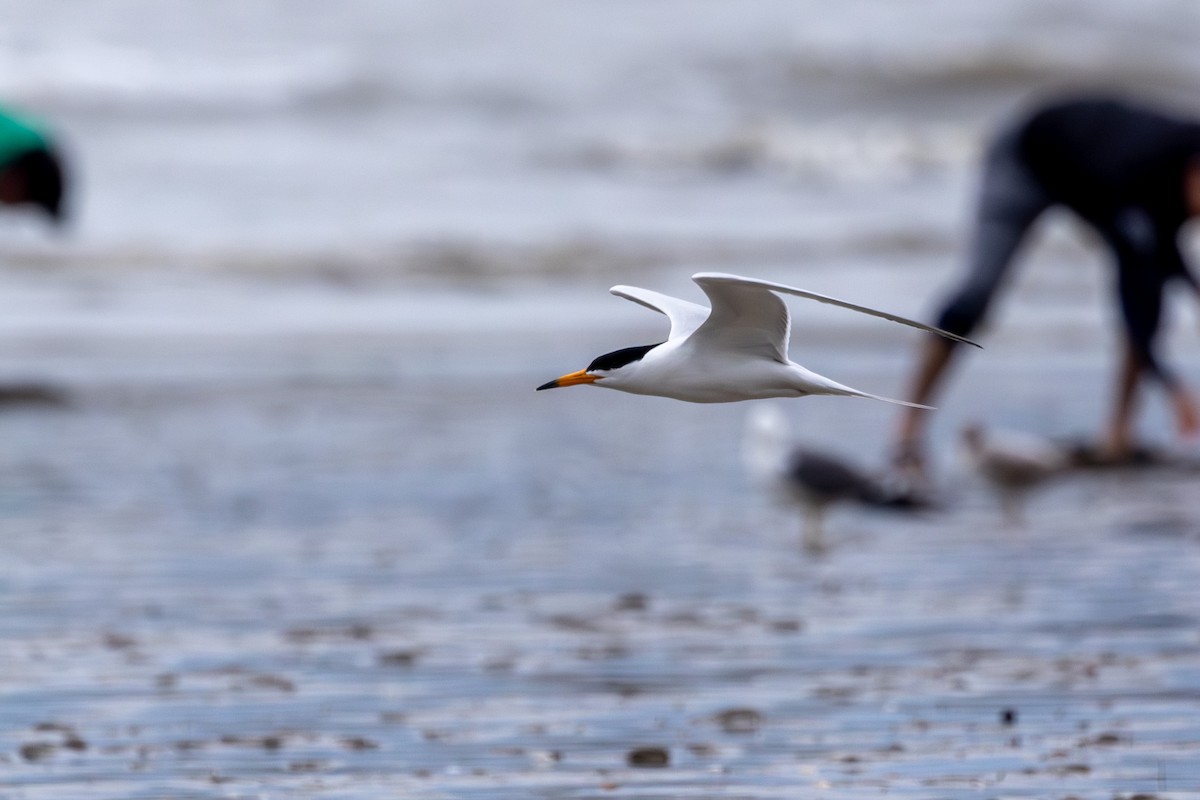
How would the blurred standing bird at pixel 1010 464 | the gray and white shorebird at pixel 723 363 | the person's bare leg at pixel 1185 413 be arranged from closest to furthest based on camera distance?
the gray and white shorebird at pixel 723 363, the blurred standing bird at pixel 1010 464, the person's bare leg at pixel 1185 413

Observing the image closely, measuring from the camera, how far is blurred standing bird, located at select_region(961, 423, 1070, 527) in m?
8.33

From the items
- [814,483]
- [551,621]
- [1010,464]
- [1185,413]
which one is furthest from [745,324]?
[1185,413]

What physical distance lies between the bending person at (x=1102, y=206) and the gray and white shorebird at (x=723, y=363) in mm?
5248

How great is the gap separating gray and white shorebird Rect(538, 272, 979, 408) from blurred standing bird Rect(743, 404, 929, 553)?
3.93 meters

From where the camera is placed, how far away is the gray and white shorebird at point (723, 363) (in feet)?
11.0

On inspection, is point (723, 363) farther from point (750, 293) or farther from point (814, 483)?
point (814, 483)

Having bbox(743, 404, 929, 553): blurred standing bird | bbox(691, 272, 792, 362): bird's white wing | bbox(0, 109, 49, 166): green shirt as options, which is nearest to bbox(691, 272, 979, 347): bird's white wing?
bbox(691, 272, 792, 362): bird's white wing

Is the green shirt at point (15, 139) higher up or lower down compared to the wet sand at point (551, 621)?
higher up

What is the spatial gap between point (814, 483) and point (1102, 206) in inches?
88.2

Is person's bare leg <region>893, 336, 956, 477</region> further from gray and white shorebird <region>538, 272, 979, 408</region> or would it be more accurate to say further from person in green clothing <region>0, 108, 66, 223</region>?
gray and white shorebird <region>538, 272, 979, 408</region>

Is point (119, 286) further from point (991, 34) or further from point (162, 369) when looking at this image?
point (991, 34)

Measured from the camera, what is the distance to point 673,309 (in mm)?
3678

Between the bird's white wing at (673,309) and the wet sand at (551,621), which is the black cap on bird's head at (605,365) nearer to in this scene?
the bird's white wing at (673,309)

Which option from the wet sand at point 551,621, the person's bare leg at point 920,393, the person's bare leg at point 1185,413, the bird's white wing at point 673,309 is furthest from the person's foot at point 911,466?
the bird's white wing at point 673,309
